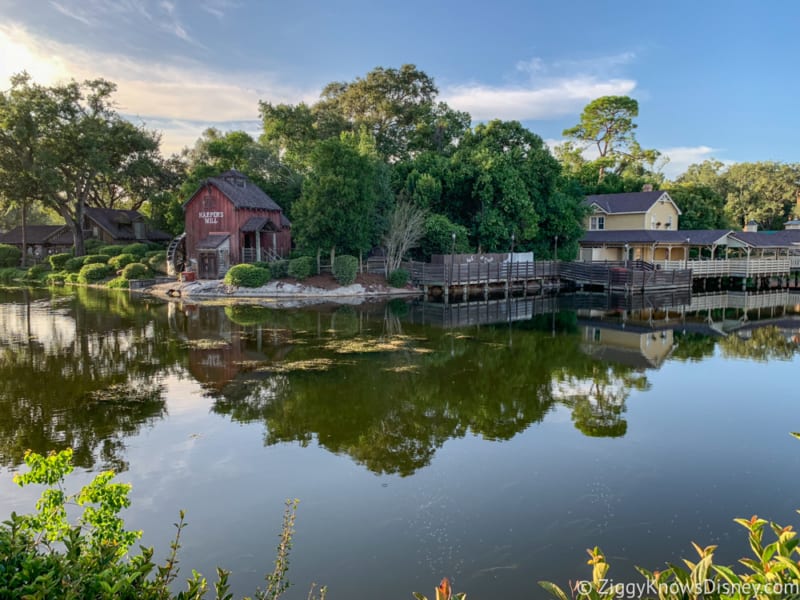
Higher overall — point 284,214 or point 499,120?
point 499,120

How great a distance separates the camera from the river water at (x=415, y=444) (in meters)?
7.48

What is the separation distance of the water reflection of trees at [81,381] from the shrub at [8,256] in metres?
31.7

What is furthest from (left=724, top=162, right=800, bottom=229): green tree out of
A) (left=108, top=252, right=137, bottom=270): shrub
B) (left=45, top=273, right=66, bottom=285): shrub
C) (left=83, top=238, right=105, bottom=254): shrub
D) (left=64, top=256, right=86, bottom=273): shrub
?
(left=45, top=273, right=66, bottom=285): shrub

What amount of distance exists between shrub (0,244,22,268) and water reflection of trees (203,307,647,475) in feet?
141

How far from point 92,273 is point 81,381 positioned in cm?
3187

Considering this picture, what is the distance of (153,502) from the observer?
866 centimetres

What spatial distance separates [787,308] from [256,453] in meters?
35.0

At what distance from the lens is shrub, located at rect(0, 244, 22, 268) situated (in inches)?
2076

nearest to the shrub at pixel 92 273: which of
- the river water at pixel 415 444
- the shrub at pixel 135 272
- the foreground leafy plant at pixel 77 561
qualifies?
the shrub at pixel 135 272

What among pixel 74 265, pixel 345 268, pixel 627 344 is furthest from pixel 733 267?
pixel 74 265

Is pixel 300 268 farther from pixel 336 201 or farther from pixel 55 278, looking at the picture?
pixel 55 278

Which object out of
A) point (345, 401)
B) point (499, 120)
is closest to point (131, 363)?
point (345, 401)

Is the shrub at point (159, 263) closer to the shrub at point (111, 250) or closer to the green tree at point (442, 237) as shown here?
the shrub at point (111, 250)

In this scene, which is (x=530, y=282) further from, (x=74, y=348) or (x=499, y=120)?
(x=74, y=348)
